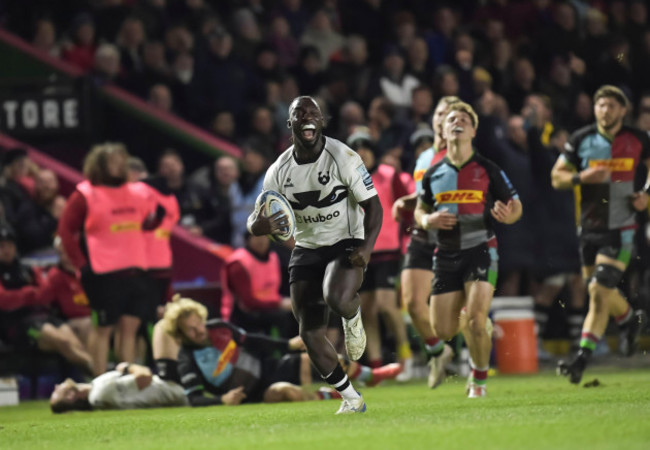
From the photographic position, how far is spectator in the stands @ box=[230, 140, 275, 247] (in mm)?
17766

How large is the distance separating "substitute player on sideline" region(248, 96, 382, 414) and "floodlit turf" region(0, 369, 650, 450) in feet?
1.73

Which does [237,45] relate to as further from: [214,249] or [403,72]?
[214,249]

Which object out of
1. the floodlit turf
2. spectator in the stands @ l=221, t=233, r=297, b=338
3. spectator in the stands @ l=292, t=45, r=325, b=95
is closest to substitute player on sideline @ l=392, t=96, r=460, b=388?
the floodlit turf

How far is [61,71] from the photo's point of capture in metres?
18.8

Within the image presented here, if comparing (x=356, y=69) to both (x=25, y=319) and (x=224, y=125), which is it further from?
(x=25, y=319)

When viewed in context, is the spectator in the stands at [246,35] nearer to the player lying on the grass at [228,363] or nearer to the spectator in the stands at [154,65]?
the spectator in the stands at [154,65]

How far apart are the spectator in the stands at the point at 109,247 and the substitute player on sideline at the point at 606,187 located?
14.4 ft

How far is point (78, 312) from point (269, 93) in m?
5.06

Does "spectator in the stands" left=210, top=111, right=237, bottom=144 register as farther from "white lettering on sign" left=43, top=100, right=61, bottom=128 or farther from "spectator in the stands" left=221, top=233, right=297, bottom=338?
"spectator in the stands" left=221, top=233, right=297, bottom=338

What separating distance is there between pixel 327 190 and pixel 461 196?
6.79 feet

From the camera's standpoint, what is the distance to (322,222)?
10.5 meters

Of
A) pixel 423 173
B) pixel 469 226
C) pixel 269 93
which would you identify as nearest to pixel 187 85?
pixel 269 93

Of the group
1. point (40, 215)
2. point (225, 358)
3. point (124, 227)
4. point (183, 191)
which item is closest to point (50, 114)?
point (183, 191)

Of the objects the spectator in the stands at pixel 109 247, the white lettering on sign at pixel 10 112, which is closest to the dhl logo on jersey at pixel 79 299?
the spectator in the stands at pixel 109 247
